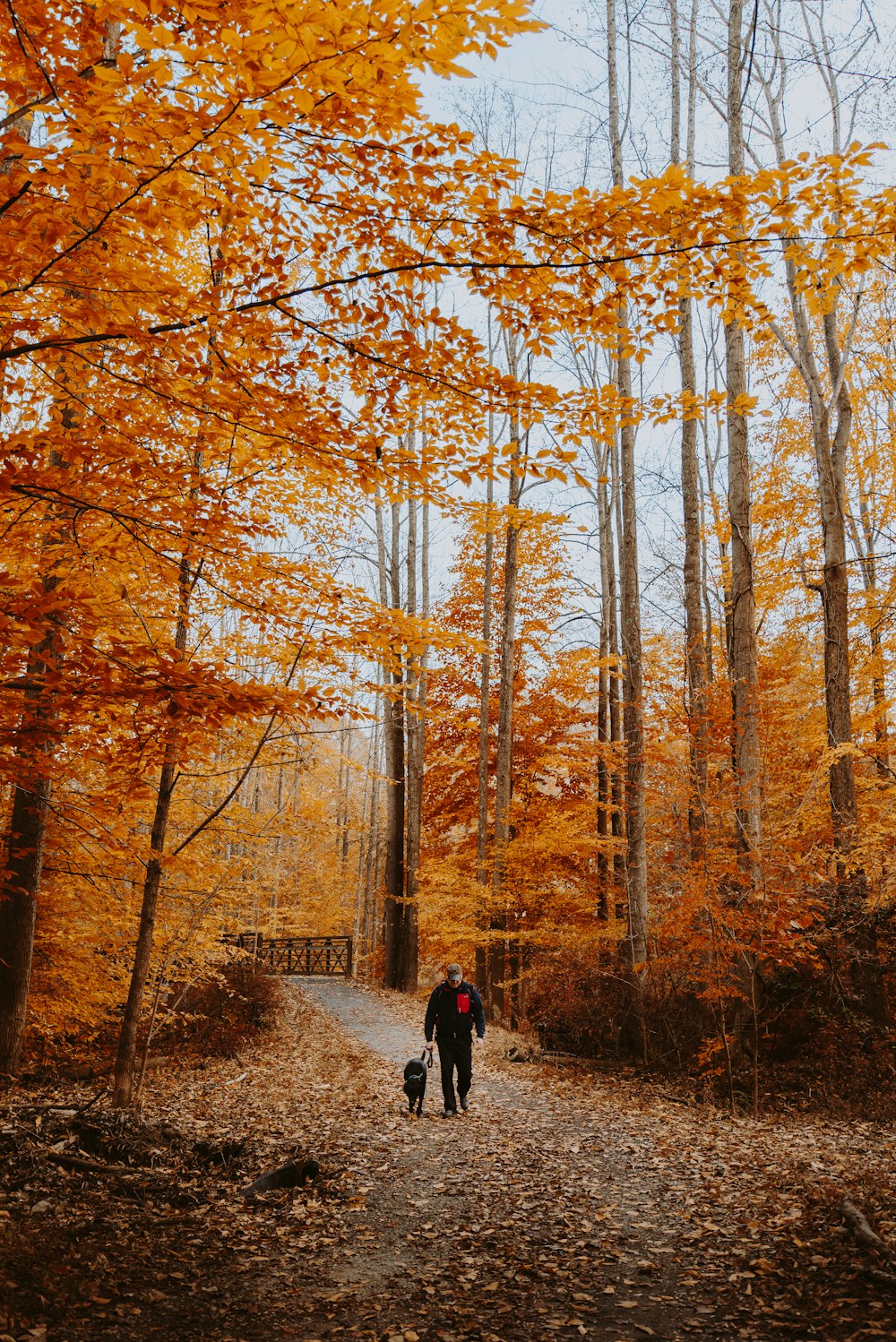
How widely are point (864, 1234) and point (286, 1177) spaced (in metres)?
3.61

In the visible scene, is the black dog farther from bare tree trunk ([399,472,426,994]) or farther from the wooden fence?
the wooden fence

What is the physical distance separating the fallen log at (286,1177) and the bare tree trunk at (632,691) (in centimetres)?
478

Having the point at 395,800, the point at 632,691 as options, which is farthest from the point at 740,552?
the point at 395,800

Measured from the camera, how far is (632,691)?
1085 cm

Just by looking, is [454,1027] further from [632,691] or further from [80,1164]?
[632,691]

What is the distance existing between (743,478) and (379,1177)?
308 inches

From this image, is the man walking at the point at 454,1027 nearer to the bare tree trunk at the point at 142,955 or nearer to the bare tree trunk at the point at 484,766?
the bare tree trunk at the point at 142,955

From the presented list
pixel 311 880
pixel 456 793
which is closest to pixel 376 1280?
pixel 456 793

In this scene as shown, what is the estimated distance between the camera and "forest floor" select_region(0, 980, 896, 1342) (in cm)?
372

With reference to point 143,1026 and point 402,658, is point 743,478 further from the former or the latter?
point 143,1026

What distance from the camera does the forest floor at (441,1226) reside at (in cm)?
372

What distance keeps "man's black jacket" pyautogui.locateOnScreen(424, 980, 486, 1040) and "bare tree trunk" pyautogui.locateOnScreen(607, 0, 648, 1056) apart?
7.01 feet

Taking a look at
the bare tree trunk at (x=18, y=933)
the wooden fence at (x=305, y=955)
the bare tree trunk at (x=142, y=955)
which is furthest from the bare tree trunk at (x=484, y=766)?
the wooden fence at (x=305, y=955)

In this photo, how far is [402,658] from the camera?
5914 millimetres
